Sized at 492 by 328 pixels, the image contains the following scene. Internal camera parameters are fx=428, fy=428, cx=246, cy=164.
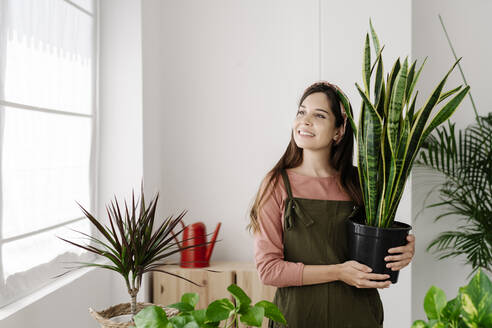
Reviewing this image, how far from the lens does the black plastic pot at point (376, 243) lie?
135cm

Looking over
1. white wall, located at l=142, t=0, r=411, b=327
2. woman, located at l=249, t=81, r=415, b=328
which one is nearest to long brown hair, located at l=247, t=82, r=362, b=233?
woman, located at l=249, t=81, r=415, b=328

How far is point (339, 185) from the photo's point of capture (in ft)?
5.36

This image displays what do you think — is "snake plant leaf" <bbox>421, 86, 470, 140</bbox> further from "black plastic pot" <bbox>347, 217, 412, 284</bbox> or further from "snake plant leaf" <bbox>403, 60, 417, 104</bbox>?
"black plastic pot" <bbox>347, 217, 412, 284</bbox>

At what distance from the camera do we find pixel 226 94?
9.67 ft

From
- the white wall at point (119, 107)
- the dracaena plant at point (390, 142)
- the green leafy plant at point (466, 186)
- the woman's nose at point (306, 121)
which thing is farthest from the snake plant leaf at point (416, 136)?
the white wall at point (119, 107)

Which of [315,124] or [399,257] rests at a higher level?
[315,124]

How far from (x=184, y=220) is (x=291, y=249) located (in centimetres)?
155

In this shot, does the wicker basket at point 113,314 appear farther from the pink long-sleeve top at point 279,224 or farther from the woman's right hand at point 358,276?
the woman's right hand at point 358,276

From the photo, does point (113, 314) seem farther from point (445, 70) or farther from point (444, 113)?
point (445, 70)

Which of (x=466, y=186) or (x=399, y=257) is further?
(x=466, y=186)

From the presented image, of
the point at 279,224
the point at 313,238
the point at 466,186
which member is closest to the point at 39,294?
the point at 279,224

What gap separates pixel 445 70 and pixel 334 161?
1.82 meters

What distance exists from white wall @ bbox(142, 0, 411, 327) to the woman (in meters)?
1.30

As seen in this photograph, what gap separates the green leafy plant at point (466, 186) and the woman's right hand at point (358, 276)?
4.61 ft
